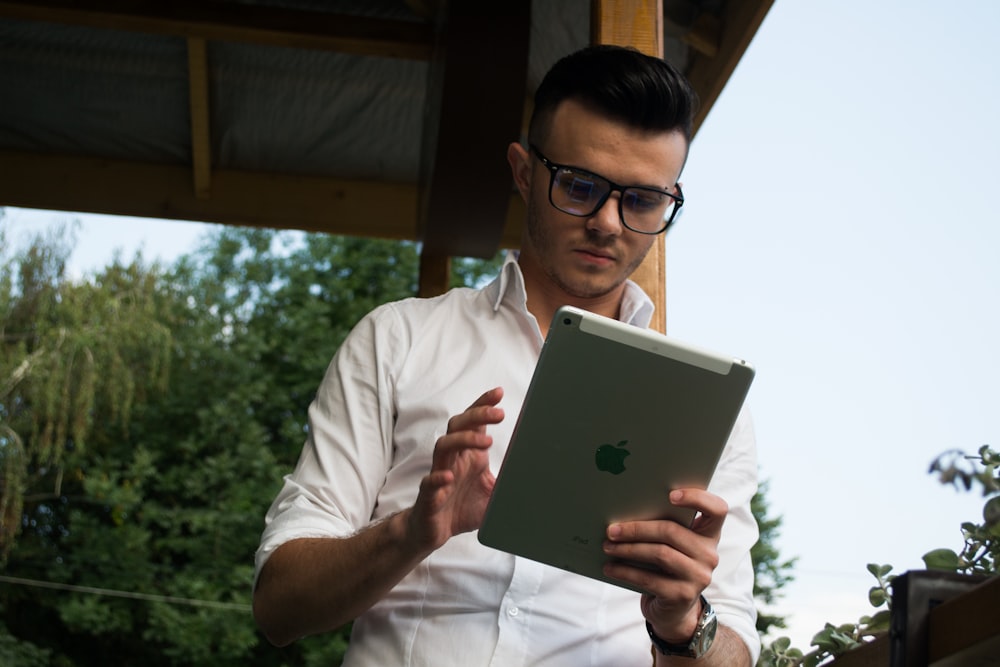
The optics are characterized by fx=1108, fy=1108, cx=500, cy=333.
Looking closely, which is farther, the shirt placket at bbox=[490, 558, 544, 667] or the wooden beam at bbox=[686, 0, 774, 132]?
the wooden beam at bbox=[686, 0, 774, 132]

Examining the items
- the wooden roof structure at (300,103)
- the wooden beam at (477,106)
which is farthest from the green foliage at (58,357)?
the wooden beam at (477,106)

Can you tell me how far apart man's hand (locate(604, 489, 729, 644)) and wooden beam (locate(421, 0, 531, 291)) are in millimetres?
1998

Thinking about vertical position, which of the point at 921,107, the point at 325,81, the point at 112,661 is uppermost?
the point at 921,107

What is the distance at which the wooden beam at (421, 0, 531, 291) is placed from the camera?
2.90 m

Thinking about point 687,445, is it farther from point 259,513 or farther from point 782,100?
point 782,100

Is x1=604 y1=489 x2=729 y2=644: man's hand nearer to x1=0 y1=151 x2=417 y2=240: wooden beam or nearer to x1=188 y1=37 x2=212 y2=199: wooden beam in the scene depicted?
x1=188 y1=37 x2=212 y2=199: wooden beam

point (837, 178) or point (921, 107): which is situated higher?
point (837, 178)

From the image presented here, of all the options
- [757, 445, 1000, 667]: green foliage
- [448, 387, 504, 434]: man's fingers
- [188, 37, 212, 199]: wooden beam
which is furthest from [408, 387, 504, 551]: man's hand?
[188, 37, 212, 199]: wooden beam

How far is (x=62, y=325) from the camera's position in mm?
11211

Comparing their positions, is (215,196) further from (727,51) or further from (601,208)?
(601,208)

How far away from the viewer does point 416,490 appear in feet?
4.59

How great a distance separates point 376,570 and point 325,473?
0.76 feet

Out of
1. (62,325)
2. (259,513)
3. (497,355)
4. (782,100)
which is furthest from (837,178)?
(497,355)

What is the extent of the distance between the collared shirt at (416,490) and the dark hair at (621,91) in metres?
0.26
